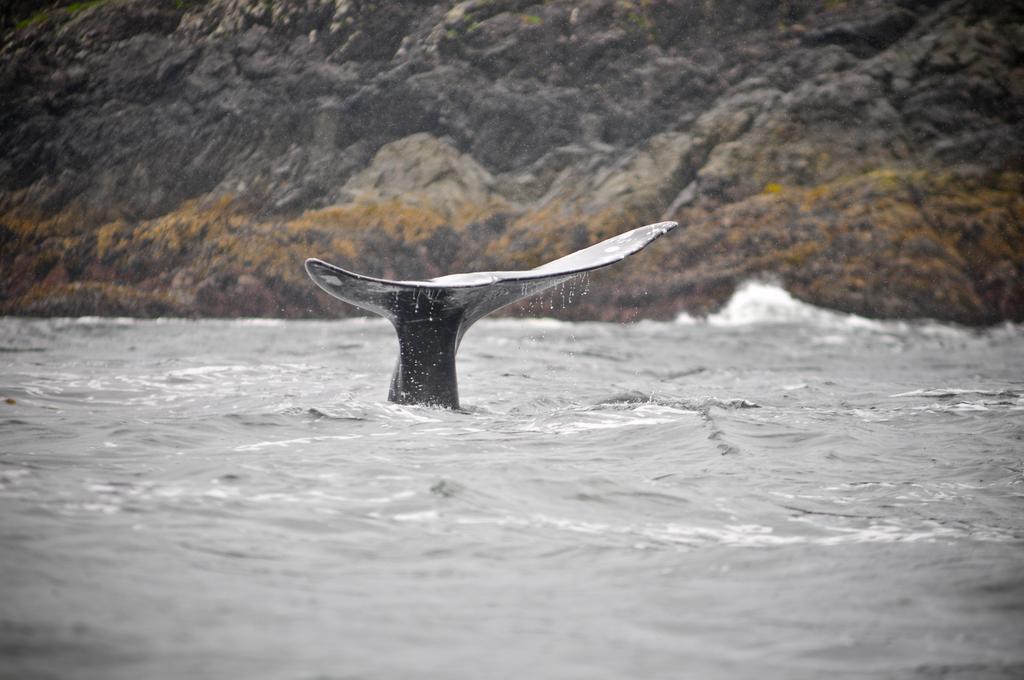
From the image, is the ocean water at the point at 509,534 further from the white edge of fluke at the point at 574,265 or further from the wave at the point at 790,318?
the wave at the point at 790,318

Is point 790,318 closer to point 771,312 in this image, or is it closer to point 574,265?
point 771,312

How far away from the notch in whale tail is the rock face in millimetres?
12370

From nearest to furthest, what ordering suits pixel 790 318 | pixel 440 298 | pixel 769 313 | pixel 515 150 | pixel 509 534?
pixel 509 534
pixel 440 298
pixel 790 318
pixel 769 313
pixel 515 150

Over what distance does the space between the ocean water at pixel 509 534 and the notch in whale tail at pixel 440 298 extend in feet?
0.98

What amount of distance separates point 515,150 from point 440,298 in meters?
16.5

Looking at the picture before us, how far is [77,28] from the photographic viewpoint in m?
27.0

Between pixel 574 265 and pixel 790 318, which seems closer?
pixel 574 265

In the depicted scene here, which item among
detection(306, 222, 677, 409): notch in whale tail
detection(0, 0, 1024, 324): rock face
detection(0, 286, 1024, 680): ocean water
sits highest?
detection(0, 0, 1024, 324): rock face

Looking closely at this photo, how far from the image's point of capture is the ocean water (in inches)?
108

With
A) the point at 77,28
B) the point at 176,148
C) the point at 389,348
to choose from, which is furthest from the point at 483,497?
the point at 77,28

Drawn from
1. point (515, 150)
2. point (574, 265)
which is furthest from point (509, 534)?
point (515, 150)

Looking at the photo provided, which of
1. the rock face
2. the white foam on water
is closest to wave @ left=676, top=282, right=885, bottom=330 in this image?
the white foam on water

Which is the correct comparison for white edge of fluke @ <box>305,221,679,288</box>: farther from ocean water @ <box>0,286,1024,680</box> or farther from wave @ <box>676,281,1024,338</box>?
wave @ <box>676,281,1024,338</box>

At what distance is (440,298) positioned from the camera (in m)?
6.87
